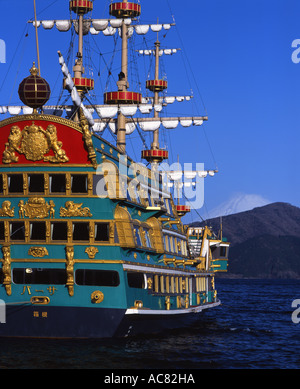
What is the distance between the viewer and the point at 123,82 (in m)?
57.0

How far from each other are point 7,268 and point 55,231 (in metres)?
2.77

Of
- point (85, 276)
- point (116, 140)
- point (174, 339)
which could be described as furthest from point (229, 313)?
point (85, 276)

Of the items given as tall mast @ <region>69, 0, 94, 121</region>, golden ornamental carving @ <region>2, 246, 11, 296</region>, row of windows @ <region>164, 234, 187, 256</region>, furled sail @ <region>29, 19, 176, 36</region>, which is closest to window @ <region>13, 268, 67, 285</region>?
golden ornamental carving @ <region>2, 246, 11, 296</region>

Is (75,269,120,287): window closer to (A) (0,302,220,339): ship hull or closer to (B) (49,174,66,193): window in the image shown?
(A) (0,302,220,339): ship hull

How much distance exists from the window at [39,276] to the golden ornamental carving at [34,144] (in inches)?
199

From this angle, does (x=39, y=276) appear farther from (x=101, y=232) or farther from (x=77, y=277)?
(x=101, y=232)

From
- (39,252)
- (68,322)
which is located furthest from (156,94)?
(68,322)

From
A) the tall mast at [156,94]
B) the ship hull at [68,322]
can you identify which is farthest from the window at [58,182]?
the tall mast at [156,94]

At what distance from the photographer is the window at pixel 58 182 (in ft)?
125

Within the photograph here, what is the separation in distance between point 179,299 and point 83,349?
45.2 feet

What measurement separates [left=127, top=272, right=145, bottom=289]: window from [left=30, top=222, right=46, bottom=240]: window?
437 centimetres
